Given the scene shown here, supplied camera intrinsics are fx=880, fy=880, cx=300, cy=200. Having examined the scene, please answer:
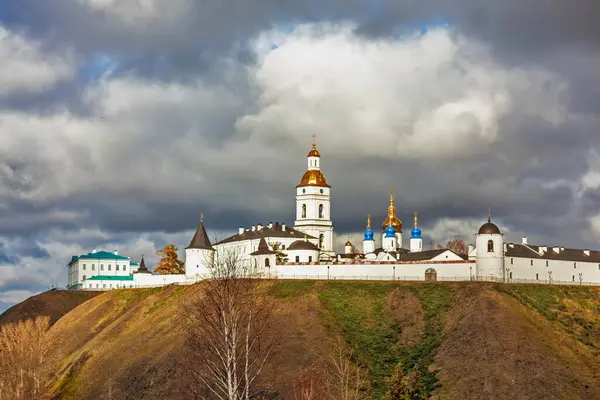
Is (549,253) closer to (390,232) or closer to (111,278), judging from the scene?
(390,232)

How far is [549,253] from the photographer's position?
3954 inches

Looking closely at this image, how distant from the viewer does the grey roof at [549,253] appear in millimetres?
97137

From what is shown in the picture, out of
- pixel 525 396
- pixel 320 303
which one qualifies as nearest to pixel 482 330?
pixel 525 396

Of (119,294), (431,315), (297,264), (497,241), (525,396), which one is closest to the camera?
(525,396)

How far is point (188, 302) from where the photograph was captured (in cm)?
9594

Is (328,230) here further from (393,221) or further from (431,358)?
(431,358)

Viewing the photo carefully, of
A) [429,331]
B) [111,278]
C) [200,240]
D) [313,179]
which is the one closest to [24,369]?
[200,240]

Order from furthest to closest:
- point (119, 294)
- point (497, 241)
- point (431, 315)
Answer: point (119, 294) → point (497, 241) → point (431, 315)

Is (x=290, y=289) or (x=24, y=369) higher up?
(x=290, y=289)

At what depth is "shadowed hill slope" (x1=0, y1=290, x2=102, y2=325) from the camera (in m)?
125

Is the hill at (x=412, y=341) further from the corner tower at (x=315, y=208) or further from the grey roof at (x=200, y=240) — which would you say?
the corner tower at (x=315, y=208)

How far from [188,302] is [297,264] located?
1348 cm

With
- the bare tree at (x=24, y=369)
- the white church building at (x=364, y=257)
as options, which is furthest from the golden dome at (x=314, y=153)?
the bare tree at (x=24, y=369)

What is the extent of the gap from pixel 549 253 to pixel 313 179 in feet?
123
